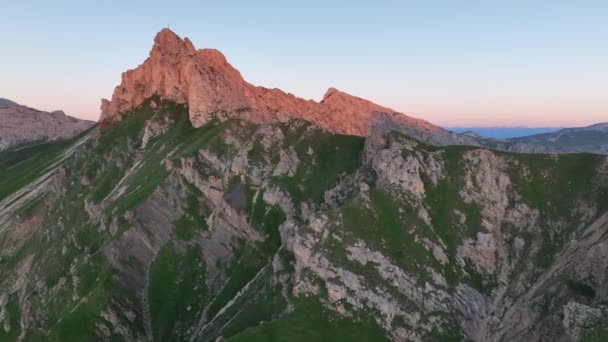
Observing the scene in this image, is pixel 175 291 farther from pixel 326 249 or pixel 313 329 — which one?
pixel 313 329

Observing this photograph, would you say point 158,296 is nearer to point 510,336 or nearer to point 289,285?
point 289,285

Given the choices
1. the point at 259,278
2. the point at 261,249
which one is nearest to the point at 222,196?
the point at 261,249

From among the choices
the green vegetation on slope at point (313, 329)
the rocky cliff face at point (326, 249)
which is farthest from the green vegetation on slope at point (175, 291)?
the green vegetation on slope at point (313, 329)

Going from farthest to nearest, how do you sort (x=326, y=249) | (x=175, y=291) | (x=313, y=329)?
(x=175, y=291) → (x=326, y=249) → (x=313, y=329)

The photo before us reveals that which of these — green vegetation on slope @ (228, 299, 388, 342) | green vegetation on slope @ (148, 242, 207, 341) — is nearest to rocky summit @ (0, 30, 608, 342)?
green vegetation on slope @ (228, 299, 388, 342)

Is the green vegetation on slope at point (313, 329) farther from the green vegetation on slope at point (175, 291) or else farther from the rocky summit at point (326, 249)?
the green vegetation on slope at point (175, 291)

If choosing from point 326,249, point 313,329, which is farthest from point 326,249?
point 313,329

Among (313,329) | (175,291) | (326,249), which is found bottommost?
(175,291)

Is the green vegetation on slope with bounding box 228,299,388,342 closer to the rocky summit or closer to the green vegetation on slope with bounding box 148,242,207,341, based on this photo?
the rocky summit
